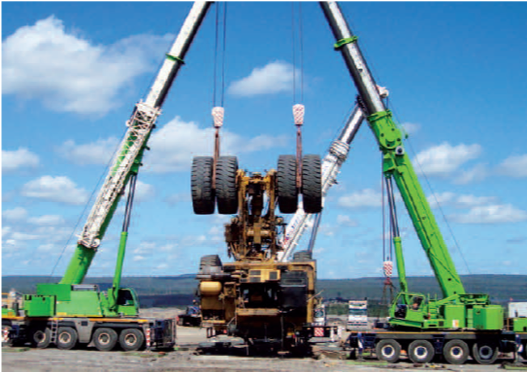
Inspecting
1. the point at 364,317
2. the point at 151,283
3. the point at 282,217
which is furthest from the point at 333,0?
the point at 151,283

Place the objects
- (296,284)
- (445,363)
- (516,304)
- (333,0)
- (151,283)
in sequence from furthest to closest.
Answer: (151,283) → (333,0) → (516,304) → (445,363) → (296,284)

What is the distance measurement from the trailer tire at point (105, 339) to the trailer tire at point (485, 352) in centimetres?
1512

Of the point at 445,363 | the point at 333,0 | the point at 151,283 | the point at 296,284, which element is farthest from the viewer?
the point at 151,283

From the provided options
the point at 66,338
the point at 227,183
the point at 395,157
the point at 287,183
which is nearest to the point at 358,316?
the point at 287,183

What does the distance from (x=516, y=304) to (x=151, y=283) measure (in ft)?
352

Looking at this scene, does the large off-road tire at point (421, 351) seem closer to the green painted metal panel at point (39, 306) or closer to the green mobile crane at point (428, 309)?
the green mobile crane at point (428, 309)

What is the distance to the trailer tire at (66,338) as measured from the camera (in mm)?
30047

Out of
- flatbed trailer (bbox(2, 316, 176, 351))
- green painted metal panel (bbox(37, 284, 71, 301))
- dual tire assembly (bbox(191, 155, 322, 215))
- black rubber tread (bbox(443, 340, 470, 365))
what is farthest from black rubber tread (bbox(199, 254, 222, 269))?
black rubber tread (bbox(443, 340, 470, 365))

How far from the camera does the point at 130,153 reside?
3500cm

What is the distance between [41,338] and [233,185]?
11420 mm

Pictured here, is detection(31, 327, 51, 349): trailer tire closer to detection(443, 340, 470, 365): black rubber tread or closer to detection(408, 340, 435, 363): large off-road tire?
detection(408, 340, 435, 363): large off-road tire

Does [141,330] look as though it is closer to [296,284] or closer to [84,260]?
[84,260]

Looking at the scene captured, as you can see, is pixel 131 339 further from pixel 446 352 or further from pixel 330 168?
pixel 330 168

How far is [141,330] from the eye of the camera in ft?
99.0
